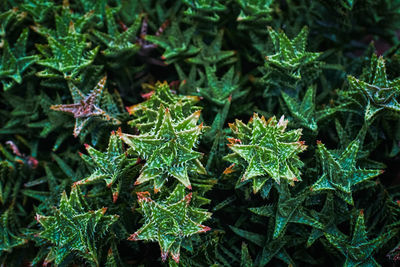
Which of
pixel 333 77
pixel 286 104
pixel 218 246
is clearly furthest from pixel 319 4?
pixel 218 246

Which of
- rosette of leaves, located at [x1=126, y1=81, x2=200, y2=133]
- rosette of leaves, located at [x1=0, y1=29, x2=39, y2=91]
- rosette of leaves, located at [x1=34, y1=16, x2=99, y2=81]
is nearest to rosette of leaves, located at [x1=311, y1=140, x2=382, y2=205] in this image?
rosette of leaves, located at [x1=126, y1=81, x2=200, y2=133]

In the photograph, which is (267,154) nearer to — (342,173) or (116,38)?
(342,173)

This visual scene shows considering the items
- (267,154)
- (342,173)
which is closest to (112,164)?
(267,154)

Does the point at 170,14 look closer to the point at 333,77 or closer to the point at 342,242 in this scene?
the point at 333,77

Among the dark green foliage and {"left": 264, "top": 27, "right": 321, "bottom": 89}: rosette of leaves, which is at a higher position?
{"left": 264, "top": 27, "right": 321, "bottom": 89}: rosette of leaves

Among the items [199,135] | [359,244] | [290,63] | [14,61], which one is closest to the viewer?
[359,244]

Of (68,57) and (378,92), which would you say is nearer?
(378,92)

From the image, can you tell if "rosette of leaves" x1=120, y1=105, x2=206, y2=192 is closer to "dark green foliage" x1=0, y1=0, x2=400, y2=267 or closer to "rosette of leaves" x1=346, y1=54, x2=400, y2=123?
"dark green foliage" x1=0, y1=0, x2=400, y2=267
